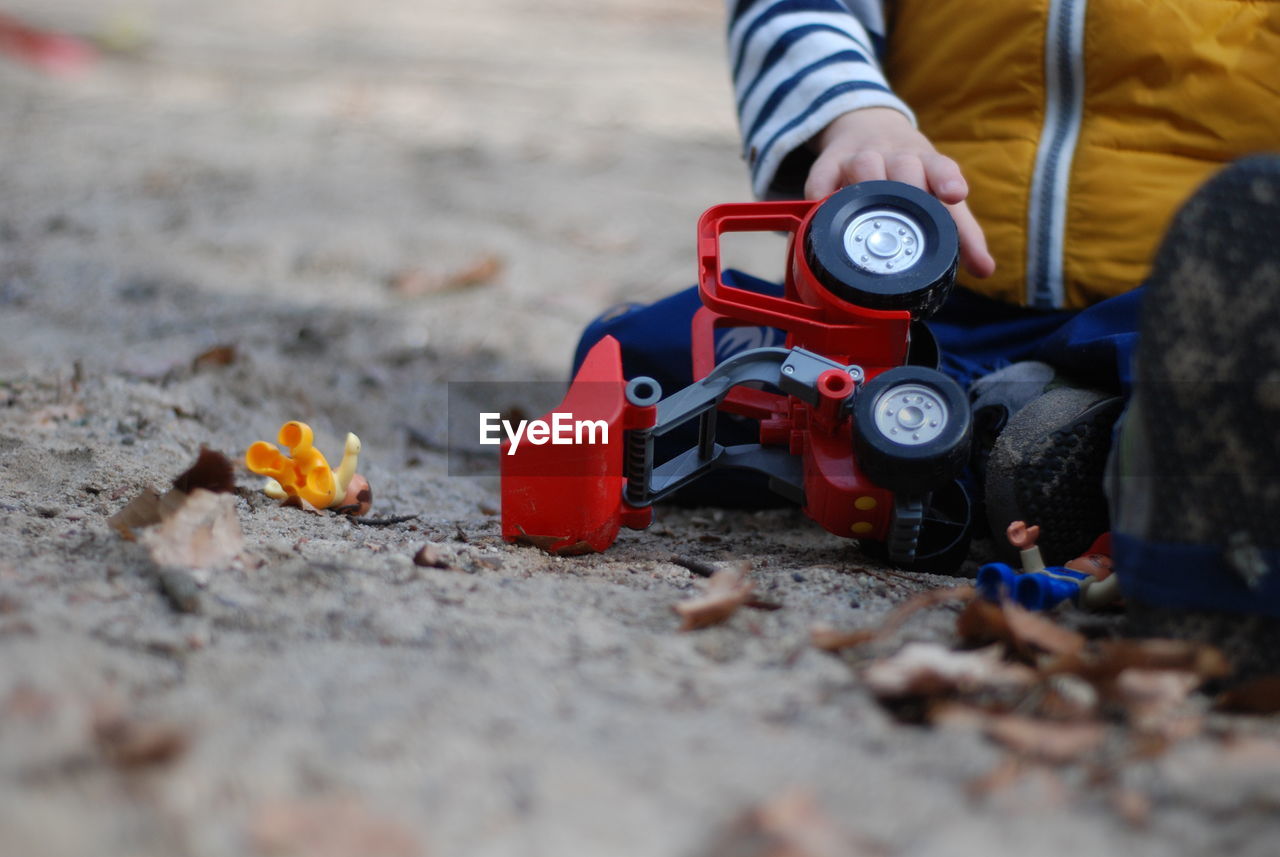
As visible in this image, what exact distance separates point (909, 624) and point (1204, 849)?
0.31m

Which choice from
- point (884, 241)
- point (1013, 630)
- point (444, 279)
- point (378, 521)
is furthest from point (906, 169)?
point (444, 279)

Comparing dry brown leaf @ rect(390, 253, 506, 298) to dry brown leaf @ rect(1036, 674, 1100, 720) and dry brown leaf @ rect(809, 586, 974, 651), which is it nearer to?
dry brown leaf @ rect(809, 586, 974, 651)

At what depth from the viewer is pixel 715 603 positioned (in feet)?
3.14

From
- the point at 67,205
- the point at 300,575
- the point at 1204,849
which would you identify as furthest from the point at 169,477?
the point at 67,205

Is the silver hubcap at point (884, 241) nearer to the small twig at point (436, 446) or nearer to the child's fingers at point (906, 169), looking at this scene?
the child's fingers at point (906, 169)

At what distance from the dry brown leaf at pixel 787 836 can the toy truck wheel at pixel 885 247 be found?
621 millimetres

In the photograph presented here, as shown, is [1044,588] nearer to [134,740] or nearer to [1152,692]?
[1152,692]

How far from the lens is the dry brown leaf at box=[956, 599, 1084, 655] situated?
855mm

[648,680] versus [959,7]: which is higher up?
[959,7]

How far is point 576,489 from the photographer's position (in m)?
1.14

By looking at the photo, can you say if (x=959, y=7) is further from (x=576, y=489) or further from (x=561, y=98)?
(x=561, y=98)

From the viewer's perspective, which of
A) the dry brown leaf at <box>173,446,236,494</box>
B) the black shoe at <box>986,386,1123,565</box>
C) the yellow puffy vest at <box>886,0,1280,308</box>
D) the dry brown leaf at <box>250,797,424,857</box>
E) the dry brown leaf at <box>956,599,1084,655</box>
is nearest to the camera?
the dry brown leaf at <box>250,797,424,857</box>

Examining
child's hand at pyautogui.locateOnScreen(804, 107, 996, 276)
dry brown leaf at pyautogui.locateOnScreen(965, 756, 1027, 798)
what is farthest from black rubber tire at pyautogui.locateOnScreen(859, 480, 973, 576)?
dry brown leaf at pyautogui.locateOnScreen(965, 756, 1027, 798)

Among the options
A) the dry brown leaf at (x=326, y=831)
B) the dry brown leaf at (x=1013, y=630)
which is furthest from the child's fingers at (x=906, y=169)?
the dry brown leaf at (x=326, y=831)
